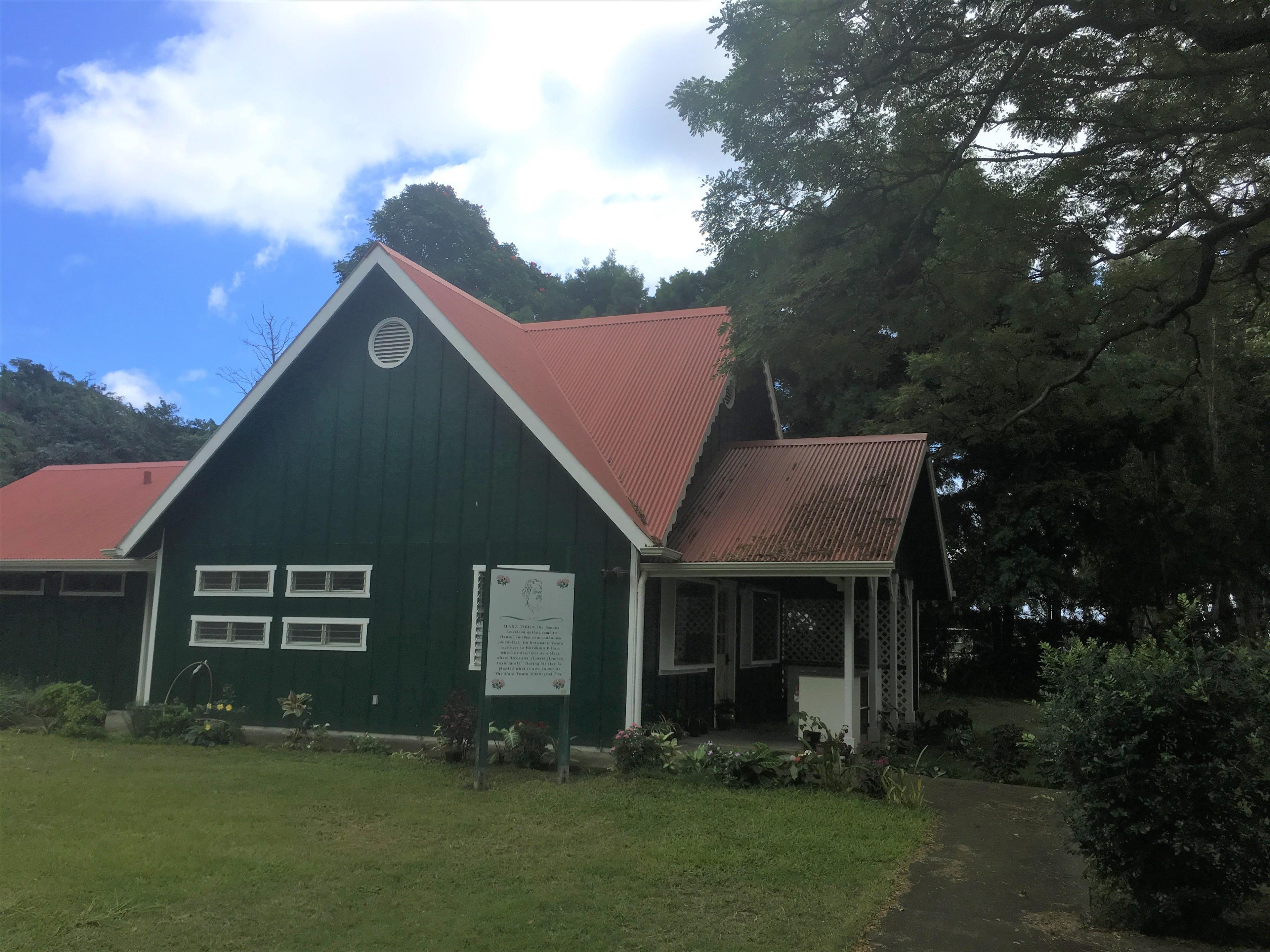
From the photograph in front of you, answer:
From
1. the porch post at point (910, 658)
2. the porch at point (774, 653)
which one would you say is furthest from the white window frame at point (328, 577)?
the porch post at point (910, 658)

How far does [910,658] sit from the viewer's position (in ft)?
53.2

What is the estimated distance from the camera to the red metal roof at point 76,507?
15.9 meters

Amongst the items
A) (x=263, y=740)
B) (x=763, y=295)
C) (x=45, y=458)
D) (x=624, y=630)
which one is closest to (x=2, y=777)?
(x=263, y=740)

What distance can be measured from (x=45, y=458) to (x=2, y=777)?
30.2m

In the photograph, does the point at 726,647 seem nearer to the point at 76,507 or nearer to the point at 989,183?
the point at 989,183

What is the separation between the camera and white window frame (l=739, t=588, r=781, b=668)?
1552 cm

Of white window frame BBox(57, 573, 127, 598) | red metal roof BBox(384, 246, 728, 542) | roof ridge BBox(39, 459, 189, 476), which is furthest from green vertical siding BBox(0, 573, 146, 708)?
red metal roof BBox(384, 246, 728, 542)

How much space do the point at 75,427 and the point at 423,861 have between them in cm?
3710

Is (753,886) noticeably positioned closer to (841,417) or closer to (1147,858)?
(1147,858)

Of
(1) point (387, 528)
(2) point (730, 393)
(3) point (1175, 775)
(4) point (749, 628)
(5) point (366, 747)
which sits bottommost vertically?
(5) point (366, 747)

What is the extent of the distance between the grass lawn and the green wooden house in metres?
2.45

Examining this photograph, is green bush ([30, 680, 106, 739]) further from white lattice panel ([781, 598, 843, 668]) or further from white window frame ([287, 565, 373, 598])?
white lattice panel ([781, 598, 843, 668])

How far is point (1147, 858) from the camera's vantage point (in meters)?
5.92

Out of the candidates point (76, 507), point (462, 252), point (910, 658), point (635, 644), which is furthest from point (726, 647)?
point (462, 252)
